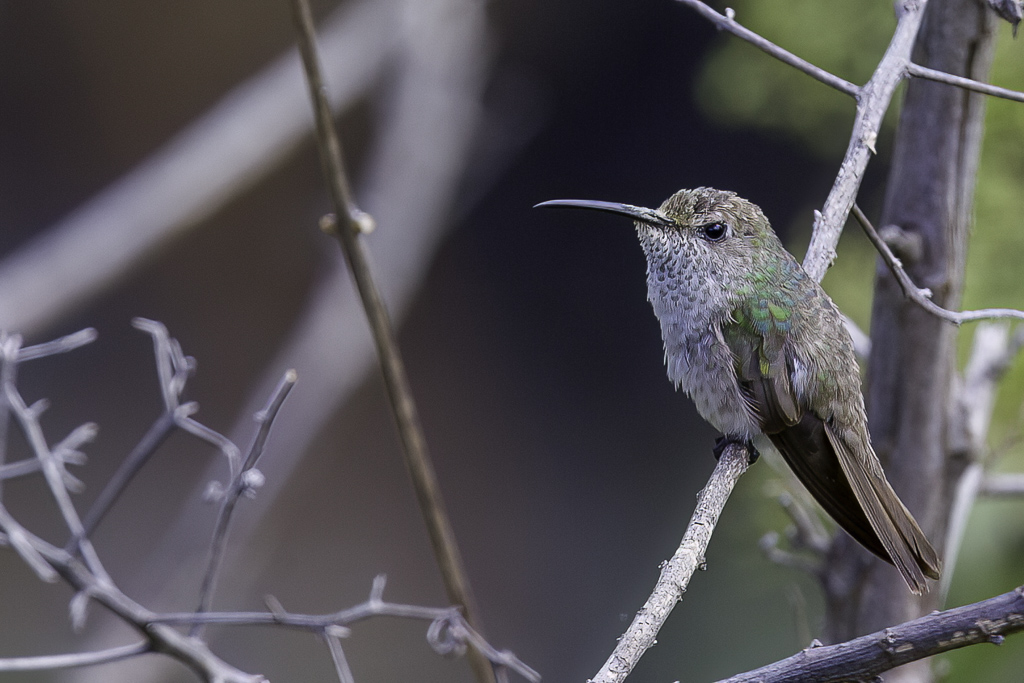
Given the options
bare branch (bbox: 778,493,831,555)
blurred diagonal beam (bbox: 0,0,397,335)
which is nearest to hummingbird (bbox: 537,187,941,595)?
bare branch (bbox: 778,493,831,555)

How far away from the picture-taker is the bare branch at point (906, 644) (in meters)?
0.91

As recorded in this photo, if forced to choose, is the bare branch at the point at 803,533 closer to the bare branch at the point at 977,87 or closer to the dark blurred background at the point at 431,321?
the bare branch at the point at 977,87

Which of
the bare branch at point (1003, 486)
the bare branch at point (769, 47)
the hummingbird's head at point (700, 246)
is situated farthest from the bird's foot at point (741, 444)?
the bare branch at point (1003, 486)

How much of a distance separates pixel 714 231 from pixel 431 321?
277cm

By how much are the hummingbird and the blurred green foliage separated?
0.61 metres

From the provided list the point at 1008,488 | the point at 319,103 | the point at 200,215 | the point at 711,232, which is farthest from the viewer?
the point at 200,215

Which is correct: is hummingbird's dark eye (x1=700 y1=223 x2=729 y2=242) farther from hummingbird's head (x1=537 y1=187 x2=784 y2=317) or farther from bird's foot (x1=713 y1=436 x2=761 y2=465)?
bird's foot (x1=713 y1=436 x2=761 y2=465)

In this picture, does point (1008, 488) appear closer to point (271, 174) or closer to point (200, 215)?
point (200, 215)

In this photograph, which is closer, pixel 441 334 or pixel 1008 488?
pixel 1008 488

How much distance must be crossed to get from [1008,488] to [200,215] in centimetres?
300

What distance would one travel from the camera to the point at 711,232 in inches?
76.4

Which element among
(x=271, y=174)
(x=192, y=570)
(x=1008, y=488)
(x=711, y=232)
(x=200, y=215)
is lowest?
(x=192, y=570)

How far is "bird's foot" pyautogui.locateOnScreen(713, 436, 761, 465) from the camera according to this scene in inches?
69.0

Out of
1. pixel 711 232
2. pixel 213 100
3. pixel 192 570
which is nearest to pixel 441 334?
pixel 213 100
